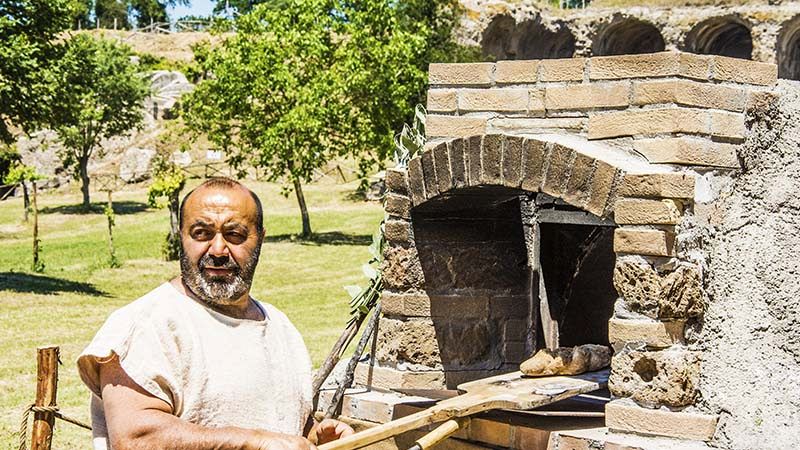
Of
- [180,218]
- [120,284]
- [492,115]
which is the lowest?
[120,284]

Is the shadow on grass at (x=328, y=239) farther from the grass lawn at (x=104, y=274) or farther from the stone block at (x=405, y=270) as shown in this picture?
the stone block at (x=405, y=270)

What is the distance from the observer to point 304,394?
334 centimetres

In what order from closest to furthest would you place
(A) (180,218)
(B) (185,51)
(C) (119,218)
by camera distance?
1. (A) (180,218)
2. (C) (119,218)
3. (B) (185,51)

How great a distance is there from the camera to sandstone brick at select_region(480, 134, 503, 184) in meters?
5.43

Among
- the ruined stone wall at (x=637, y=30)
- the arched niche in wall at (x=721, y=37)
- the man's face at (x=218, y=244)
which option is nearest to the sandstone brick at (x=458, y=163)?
the man's face at (x=218, y=244)

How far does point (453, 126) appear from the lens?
5.82 m

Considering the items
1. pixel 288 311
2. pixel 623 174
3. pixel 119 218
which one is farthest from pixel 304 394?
pixel 119 218

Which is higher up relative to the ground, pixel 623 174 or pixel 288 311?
pixel 623 174

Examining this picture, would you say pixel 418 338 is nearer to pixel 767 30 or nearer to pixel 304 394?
pixel 304 394

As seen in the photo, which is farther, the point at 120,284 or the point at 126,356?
the point at 120,284

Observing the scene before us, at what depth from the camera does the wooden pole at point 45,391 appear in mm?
4805

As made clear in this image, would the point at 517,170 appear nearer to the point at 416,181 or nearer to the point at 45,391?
the point at 416,181

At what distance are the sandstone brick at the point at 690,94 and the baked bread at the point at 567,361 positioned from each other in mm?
1449

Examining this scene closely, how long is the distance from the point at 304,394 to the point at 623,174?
2.09 m
